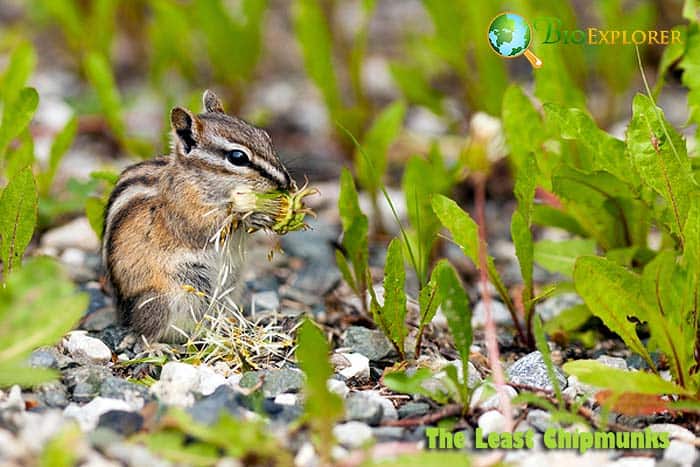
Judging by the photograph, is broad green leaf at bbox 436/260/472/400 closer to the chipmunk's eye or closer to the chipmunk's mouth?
the chipmunk's mouth

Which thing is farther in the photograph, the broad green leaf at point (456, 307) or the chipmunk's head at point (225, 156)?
the chipmunk's head at point (225, 156)

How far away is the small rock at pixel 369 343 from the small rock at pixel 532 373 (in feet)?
1.72

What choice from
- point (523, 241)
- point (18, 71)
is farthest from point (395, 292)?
point (18, 71)

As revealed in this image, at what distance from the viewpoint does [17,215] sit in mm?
4066

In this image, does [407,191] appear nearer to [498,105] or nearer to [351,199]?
[351,199]

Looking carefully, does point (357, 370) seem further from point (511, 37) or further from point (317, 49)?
point (317, 49)

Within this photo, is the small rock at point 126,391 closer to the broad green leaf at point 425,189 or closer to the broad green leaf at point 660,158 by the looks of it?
the broad green leaf at point 425,189

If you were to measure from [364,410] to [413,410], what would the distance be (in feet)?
0.83

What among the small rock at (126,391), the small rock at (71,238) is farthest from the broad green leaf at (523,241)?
the small rock at (71,238)

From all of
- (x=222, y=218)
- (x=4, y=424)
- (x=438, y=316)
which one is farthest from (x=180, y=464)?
(x=438, y=316)

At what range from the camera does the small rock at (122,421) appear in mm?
3250

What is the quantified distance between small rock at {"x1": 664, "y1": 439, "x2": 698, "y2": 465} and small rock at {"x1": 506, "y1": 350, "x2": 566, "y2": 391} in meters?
0.57

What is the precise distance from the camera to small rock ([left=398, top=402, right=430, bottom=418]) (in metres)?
3.64

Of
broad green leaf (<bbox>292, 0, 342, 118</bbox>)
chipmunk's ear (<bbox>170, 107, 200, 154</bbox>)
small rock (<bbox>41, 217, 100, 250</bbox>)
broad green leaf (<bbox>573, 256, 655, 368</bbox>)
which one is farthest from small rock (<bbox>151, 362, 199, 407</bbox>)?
broad green leaf (<bbox>292, 0, 342, 118</bbox>)
